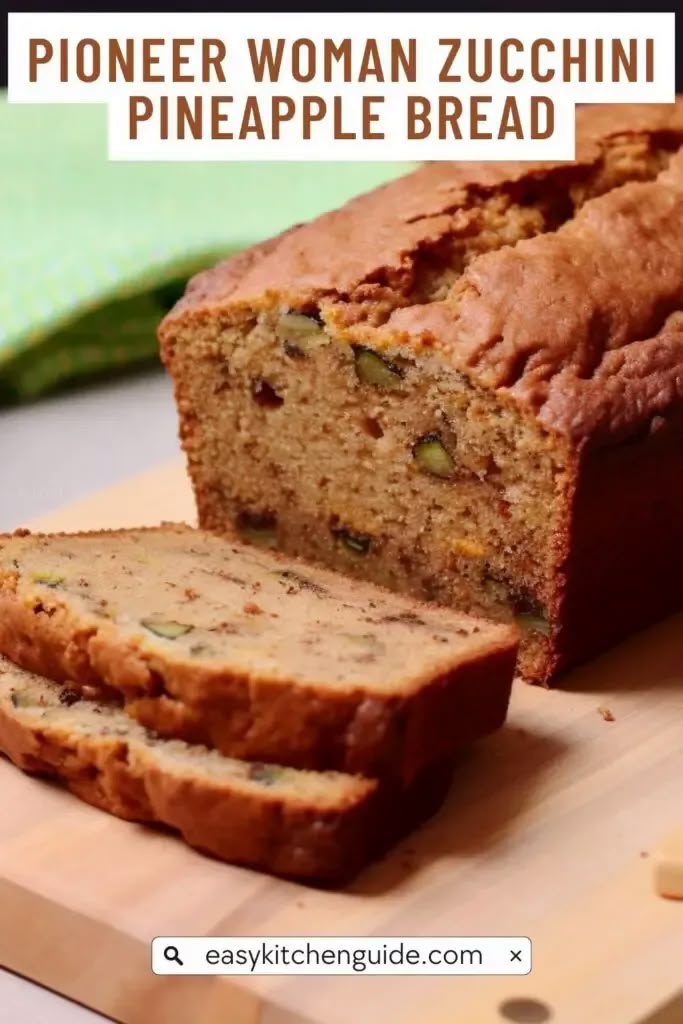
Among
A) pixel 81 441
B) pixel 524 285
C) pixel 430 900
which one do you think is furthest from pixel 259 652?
pixel 81 441

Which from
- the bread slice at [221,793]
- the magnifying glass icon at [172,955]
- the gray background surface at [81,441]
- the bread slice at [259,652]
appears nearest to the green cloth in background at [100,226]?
the gray background surface at [81,441]

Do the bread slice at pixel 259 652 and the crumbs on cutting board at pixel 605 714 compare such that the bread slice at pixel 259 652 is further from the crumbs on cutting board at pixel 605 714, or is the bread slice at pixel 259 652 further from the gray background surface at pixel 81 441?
the gray background surface at pixel 81 441

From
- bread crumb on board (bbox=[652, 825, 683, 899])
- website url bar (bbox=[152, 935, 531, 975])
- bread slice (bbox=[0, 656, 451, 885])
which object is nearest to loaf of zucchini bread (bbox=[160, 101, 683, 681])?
bread slice (bbox=[0, 656, 451, 885])

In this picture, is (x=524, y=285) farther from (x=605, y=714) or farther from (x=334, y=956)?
(x=334, y=956)

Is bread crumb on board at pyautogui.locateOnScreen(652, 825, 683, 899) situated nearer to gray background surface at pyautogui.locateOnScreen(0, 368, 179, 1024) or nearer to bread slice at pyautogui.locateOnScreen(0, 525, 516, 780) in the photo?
bread slice at pyautogui.locateOnScreen(0, 525, 516, 780)

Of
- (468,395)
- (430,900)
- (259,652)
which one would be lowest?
(430,900)
